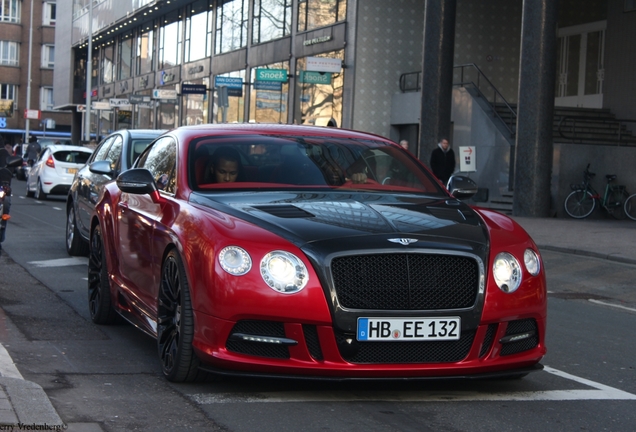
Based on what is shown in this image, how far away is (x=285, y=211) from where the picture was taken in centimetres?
576

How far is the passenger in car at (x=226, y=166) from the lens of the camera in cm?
656

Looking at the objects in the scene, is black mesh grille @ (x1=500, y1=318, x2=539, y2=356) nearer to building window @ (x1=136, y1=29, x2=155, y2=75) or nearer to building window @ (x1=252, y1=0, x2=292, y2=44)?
building window @ (x1=252, y1=0, x2=292, y2=44)

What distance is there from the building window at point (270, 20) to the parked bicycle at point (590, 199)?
17908 mm

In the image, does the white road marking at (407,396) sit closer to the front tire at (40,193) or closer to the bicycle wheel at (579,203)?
the bicycle wheel at (579,203)

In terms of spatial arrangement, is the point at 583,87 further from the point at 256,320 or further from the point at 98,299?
the point at 256,320

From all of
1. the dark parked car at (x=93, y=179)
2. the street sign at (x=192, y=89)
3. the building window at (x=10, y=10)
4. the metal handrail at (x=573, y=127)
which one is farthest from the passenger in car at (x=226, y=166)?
the building window at (x=10, y=10)

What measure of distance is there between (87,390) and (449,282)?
2.07 m

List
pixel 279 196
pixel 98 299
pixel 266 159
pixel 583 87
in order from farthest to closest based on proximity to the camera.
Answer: pixel 583 87, pixel 98 299, pixel 266 159, pixel 279 196

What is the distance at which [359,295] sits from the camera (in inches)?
207

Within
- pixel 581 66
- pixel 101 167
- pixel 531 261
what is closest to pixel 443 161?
pixel 581 66

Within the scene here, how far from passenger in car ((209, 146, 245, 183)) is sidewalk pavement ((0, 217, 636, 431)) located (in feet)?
5.60

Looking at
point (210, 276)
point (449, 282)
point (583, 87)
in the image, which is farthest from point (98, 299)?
point (583, 87)

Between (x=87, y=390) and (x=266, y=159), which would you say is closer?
(x=87, y=390)

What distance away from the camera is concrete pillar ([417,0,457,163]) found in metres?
29.1
